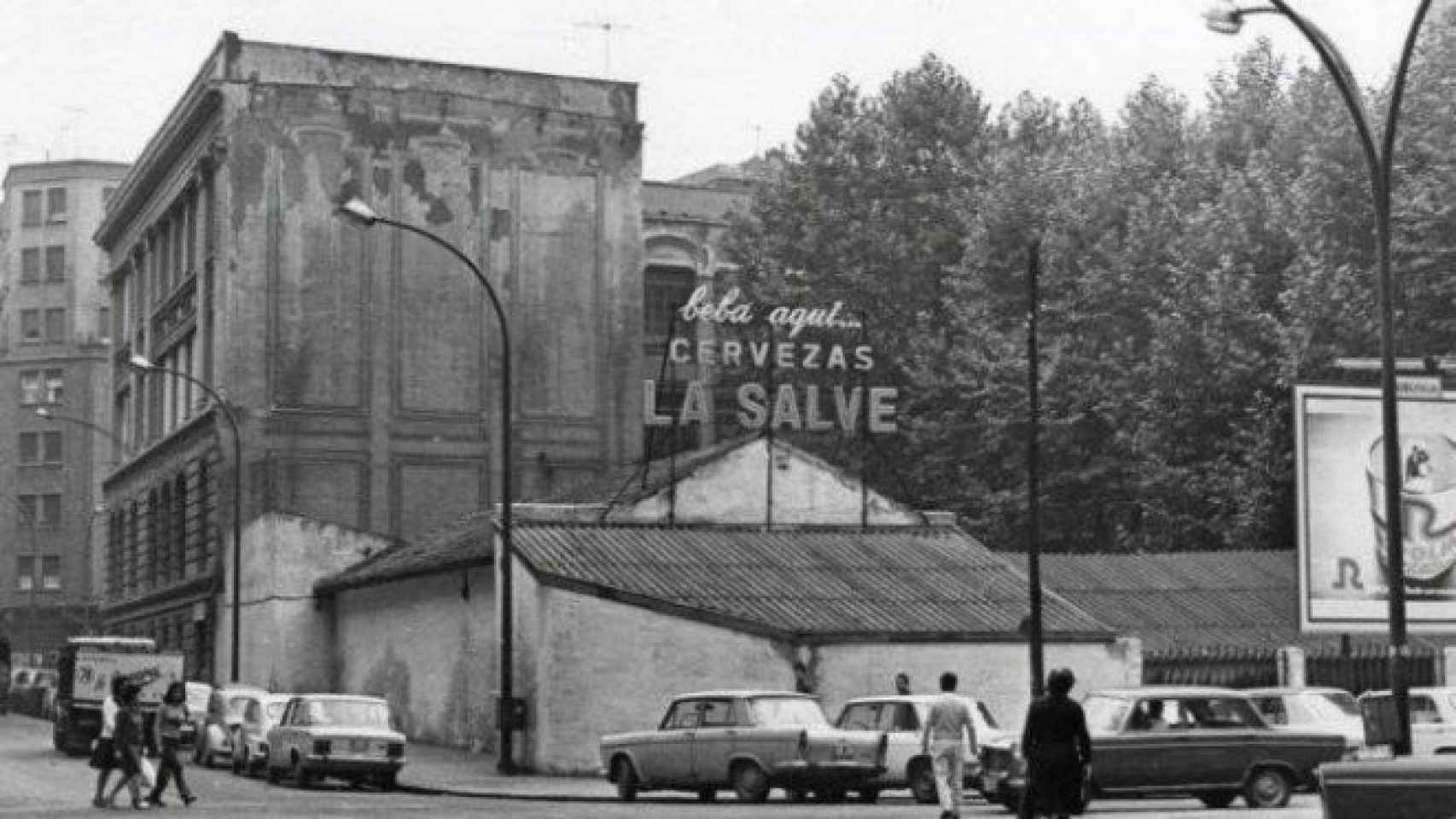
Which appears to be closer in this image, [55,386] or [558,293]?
[558,293]

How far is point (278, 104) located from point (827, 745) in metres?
32.2

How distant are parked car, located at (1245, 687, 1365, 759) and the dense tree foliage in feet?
45.1

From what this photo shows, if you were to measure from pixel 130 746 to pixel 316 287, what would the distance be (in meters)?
30.8

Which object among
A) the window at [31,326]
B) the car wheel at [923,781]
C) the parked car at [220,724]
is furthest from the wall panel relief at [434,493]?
the window at [31,326]

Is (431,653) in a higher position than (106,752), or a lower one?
higher

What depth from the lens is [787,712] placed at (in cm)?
3025

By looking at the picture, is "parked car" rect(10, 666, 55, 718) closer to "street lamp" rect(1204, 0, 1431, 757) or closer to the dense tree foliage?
the dense tree foliage

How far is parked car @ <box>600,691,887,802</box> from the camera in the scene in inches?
1159

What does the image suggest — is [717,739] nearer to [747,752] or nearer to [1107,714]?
[747,752]

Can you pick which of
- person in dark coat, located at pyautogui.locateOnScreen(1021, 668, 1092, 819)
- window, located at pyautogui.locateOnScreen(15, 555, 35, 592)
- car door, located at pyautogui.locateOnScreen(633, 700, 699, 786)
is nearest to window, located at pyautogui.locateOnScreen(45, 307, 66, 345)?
window, located at pyautogui.locateOnScreen(15, 555, 35, 592)

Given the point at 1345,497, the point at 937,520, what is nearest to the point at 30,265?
the point at 937,520

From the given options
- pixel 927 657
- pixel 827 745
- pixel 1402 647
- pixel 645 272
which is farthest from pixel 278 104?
pixel 1402 647

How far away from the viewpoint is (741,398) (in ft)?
145

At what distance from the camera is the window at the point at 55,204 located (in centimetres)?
11419
